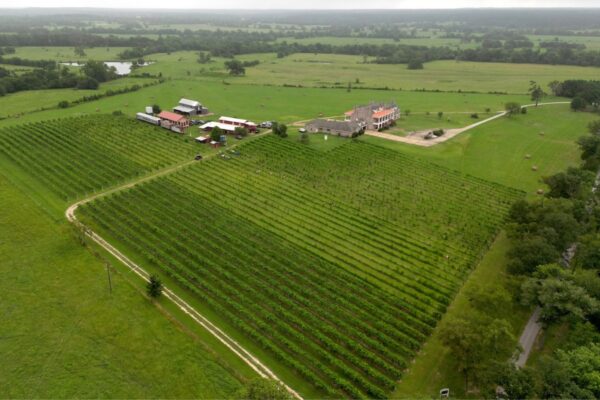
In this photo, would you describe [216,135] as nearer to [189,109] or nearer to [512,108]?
[189,109]

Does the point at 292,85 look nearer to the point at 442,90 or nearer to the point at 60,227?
the point at 442,90

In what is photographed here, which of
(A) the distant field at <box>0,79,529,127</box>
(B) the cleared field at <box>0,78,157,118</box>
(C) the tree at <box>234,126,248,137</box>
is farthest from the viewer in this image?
(A) the distant field at <box>0,79,529,127</box>

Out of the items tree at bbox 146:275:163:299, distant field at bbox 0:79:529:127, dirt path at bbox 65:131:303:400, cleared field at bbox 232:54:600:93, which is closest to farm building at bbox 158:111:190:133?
distant field at bbox 0:79:529:127

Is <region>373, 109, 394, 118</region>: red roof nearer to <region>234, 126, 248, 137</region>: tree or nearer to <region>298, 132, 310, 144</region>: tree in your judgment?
<region>298, 132, 310, 144</region>: tree

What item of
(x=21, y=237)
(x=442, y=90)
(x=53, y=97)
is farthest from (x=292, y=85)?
(x=21, y=237)

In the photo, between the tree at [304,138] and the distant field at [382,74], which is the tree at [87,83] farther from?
the tree at [304,138]
